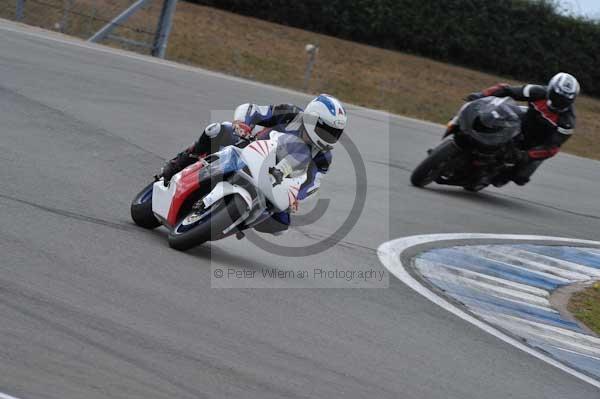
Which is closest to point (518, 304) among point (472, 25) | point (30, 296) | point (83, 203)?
point (83, 203)

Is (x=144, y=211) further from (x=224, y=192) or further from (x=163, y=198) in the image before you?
(x=224, y=192)

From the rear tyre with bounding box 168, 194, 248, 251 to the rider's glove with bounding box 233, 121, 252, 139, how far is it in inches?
24.4

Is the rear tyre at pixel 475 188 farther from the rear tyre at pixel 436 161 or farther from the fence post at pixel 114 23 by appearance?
the fence post at pixel 114 23

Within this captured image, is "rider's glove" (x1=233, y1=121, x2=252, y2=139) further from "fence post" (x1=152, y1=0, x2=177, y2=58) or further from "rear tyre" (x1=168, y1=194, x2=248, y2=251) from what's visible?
"fence post" (x1=152, y1=0, x2=177, y2=58)

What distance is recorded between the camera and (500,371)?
7.29 meters

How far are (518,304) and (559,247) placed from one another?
11.2 ft

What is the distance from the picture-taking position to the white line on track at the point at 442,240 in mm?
8016

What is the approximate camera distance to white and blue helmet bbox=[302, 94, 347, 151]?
8141 millimetres

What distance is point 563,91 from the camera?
14.1 meters

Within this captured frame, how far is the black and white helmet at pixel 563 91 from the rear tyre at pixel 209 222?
24.2ft

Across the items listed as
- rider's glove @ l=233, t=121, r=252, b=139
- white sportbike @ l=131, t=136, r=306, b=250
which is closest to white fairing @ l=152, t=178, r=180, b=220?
white sportbike @ l=131, t=136, r=306, b=250

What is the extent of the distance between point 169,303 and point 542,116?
8.99 metres

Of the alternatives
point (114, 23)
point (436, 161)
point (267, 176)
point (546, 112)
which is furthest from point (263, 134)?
point (114, 23)

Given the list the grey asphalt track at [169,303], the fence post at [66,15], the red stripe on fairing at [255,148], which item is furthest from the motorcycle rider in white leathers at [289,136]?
the fence post at [66,15]
